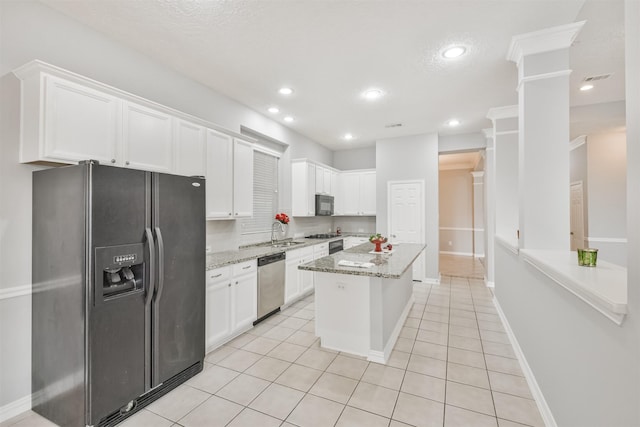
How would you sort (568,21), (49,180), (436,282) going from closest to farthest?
(49,180) → (568,21) → (436,282)

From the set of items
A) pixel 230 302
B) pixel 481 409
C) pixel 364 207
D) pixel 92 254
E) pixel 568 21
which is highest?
pixel 568 21

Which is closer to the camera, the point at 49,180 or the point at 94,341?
the point at 94,341

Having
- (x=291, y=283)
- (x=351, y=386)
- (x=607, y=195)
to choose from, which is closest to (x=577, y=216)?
(x=607, y=195)

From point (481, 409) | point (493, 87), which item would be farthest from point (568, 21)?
point (481, 409)

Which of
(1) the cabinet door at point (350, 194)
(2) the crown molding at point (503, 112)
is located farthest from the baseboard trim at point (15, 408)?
(2) the crown molding at point (503, 112)

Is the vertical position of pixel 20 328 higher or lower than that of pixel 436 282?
higher

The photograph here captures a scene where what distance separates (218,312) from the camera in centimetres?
291

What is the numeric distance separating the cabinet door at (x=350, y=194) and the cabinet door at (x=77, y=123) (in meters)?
4.98

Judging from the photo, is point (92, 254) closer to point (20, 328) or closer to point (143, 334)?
point (143, 334)

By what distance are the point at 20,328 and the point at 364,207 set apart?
221 inches

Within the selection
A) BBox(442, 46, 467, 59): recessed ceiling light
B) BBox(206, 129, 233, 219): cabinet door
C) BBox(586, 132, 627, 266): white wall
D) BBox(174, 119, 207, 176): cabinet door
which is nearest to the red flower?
BBox(206, 129, 233, 219): cabinet door

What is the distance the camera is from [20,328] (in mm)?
2014

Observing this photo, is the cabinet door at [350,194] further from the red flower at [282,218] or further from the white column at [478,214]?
the white column at [478,214]

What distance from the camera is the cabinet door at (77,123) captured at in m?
1.93
